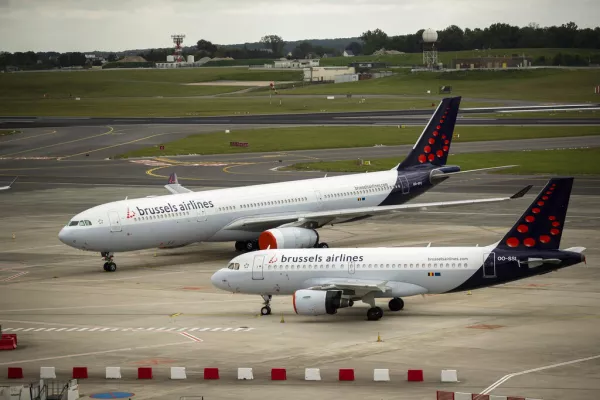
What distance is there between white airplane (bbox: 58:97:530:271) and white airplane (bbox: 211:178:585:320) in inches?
492

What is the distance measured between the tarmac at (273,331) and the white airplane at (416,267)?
144cm

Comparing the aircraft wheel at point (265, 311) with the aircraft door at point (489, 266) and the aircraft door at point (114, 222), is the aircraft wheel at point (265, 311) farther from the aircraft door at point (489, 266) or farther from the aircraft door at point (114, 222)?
the aircraft door at point (114, 222)

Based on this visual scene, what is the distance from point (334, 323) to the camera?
2026 inches

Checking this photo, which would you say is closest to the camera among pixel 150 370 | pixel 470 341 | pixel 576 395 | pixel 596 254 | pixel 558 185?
pixel 576 395

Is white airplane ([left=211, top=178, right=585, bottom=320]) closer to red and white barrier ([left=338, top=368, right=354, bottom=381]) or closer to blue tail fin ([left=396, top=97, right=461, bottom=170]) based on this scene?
red and white barrier ([left=338, top=368, right=354, bottom=381])

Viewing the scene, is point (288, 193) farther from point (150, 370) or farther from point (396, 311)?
point (150, 370)

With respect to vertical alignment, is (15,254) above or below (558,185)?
below

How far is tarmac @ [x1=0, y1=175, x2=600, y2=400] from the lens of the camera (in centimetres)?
4069

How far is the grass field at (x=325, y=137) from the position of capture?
14075 cm

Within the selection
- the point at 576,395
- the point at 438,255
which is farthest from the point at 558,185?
the point at 576,395

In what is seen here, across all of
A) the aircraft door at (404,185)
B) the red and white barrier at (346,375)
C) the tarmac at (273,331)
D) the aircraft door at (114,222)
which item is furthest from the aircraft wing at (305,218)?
the red and white barrier at (346,375)

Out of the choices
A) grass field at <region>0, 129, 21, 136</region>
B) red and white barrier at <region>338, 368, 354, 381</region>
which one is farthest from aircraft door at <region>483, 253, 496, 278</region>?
grass field at <region>0, 129, 21, 136</region>

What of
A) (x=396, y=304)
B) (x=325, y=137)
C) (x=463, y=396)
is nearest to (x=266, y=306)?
(x=396, y=304)

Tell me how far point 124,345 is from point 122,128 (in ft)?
427
